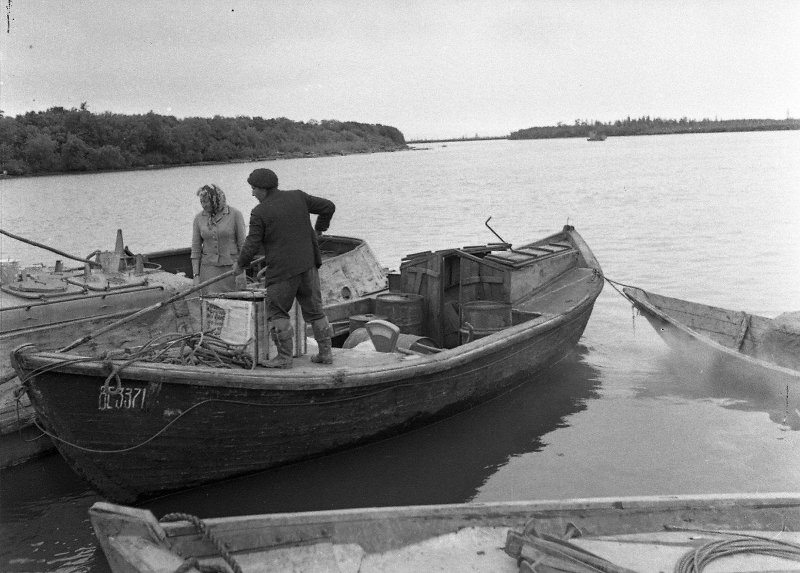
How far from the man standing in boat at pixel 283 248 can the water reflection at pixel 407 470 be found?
3.94ft

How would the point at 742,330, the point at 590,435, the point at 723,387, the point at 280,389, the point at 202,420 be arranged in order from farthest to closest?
the point at 742,330, the point at 723,387, the point at 590,435, the point at 280,389, the point at 202,420

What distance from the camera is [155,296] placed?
8.45 m

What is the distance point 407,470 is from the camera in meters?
7.41

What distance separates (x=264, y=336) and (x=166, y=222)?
2595 centimetres

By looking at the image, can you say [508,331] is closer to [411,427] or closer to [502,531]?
[411,427]

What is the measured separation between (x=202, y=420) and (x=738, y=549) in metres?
4.14

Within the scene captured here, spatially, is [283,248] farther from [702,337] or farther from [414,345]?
[702,337]

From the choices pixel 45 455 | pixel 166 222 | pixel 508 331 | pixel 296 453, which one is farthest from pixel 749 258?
pixel 166 222

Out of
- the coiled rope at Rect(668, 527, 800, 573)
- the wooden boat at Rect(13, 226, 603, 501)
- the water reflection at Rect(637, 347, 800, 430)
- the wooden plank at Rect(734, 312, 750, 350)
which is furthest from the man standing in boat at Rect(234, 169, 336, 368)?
the wooden plank at Rect(734, 312, 750, 350)

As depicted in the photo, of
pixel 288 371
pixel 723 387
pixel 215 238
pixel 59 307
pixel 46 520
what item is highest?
pixel 215 238

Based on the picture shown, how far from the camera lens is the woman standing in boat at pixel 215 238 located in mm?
8547

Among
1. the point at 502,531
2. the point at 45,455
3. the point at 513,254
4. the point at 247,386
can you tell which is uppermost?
the point at 513,254

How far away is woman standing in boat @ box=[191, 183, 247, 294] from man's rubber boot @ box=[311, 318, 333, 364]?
2.20m

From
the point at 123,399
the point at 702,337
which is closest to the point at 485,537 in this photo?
the point at 123,399
